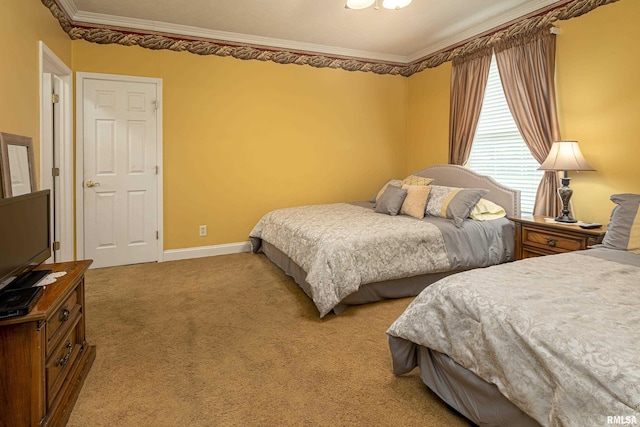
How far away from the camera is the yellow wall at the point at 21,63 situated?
2.32 metres

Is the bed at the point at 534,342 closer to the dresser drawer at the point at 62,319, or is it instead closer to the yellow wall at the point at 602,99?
the yellow wall at the point at 602,99

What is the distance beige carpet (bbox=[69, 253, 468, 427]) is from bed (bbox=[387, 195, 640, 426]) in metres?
0.25

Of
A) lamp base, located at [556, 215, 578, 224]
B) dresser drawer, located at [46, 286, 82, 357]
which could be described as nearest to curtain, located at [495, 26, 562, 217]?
lamp base, located at [556, 215, 578, 224]

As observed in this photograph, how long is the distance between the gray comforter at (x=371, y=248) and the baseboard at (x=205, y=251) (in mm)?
1068

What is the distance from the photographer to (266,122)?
15.6 feet

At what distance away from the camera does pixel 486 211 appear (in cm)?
366

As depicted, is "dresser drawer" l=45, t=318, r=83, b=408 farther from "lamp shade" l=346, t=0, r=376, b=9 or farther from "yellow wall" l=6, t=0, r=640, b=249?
"lamp shade" l=346, t=0, r=376, b=9

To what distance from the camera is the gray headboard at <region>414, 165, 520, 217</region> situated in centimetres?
376

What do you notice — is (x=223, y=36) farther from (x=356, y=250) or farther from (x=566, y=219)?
(x=566, y=219)

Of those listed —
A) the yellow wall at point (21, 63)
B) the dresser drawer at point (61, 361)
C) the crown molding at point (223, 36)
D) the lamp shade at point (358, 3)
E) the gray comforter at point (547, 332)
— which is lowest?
Answer: the dresser drawer at point (61, 361)

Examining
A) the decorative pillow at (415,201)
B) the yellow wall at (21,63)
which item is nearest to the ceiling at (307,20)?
the yellow wall at (21,63)

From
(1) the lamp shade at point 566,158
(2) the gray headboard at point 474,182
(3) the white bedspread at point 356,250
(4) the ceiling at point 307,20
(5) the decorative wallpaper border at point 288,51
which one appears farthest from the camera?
(2) the gray headboard at point 474,182

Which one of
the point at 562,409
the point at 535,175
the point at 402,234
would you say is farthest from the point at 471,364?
the point at 535,175

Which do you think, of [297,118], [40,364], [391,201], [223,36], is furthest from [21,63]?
[391,201]
